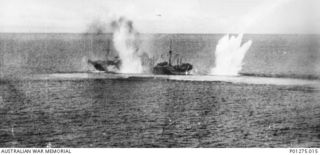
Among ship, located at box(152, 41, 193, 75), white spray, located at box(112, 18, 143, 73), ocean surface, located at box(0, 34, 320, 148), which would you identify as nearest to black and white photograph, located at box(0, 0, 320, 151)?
ocean surface, located at box(0, 34, 320, 148)

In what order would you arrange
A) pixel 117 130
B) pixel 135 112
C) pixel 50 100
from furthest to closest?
pixel 50 100
pixel 135 112
pixel 117 130

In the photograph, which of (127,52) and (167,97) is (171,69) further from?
(167,97)

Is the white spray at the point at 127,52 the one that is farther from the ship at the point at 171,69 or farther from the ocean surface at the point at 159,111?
the ocean surface at the point at 159,111

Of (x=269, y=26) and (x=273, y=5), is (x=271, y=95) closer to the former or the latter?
(x=269, y=26)

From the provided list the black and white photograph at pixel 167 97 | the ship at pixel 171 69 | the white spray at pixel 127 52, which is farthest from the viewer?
the white spray at pixel 127 52

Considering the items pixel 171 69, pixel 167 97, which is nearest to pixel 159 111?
pixel 167 97

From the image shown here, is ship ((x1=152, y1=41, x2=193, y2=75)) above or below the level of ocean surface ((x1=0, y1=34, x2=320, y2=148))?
above

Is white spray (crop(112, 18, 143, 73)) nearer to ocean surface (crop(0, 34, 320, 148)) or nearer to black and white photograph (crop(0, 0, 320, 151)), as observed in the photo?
ocean surface (crop(0, 34, 320, 148))

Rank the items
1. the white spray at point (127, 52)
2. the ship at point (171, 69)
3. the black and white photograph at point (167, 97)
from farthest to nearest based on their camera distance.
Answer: the white spray at point (127, 52)
the ship at point (171, 69)
the black and white photograph at point (167, 97)

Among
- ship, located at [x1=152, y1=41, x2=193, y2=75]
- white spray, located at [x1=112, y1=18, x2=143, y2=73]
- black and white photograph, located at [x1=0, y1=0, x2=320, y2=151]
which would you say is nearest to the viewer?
black and white photograph, located at [x1=0, y1=0, x2=320, y2=151]

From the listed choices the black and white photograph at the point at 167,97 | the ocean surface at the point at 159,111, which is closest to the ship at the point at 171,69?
the ocean surface at the point at 159,111

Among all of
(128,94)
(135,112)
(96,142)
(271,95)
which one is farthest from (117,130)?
(271,95)
